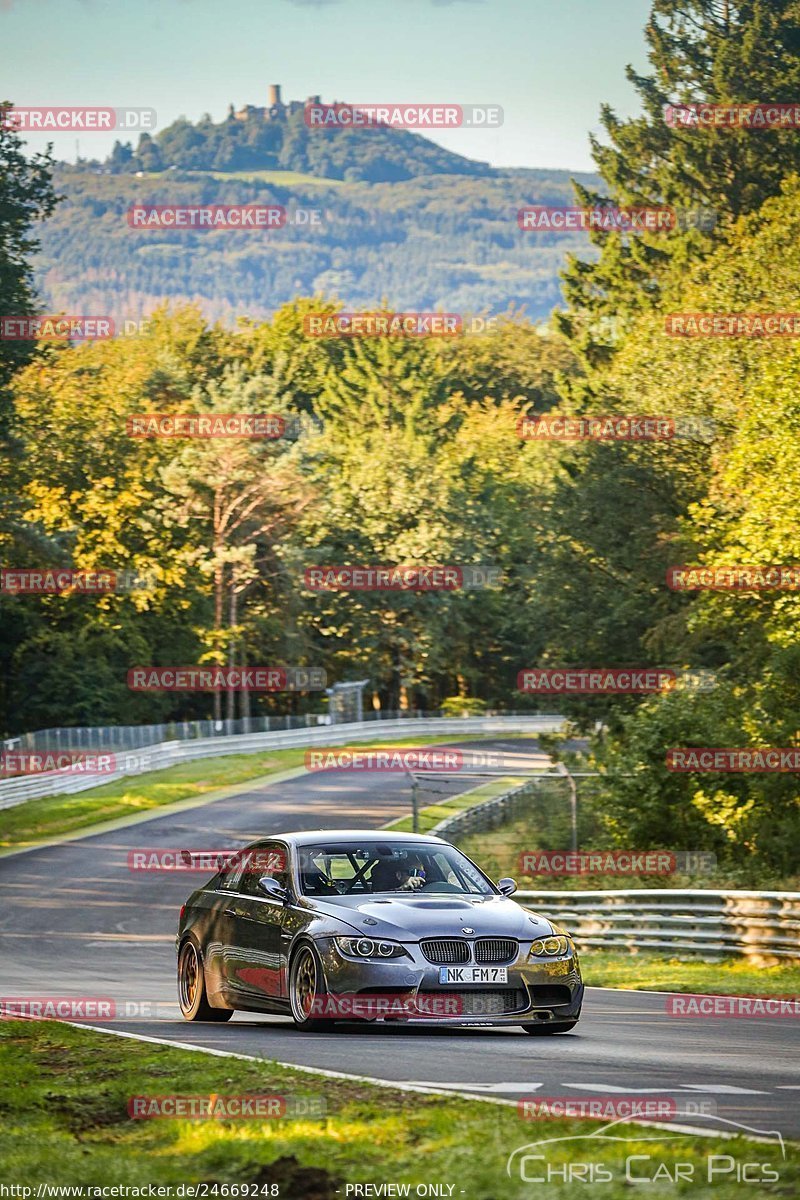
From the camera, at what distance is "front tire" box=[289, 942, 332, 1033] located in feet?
41.0

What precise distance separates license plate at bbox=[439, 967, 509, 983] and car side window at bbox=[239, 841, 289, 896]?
68.3 inches

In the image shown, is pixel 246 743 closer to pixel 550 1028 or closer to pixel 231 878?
pixel 231 878

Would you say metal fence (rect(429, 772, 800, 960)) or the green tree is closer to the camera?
metal fence (rect(429, 772, 800, 960))

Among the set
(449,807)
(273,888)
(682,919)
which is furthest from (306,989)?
(449,807)

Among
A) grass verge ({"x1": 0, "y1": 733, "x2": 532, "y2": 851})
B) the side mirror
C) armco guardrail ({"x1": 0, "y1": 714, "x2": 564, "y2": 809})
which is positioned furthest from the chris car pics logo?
armco guardrail ({"x1": 0, "y1": 714, "x2": 564, "y2": 809})

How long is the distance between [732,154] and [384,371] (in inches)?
1603

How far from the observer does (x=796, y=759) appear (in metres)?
31.2

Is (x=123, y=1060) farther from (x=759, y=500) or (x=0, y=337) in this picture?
(x=0, y=337)

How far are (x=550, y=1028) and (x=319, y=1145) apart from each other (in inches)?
221

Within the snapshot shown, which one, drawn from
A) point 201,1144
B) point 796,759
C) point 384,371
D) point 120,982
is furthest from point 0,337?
point 384,371

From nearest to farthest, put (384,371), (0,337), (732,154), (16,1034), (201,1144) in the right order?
(201,1144)
(16,1034)
(0,337)
(732,154)
(384,371)

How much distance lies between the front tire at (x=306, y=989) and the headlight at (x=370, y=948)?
11.1 inches

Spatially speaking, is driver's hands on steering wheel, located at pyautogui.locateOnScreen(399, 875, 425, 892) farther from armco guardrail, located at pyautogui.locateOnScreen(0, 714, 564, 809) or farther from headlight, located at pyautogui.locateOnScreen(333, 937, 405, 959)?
armco guardrail, located at pyautogui.locateOnScreen(0, 714, 564, 809)

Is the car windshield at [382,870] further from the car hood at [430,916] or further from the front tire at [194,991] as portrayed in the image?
the front tire at [194,991]
